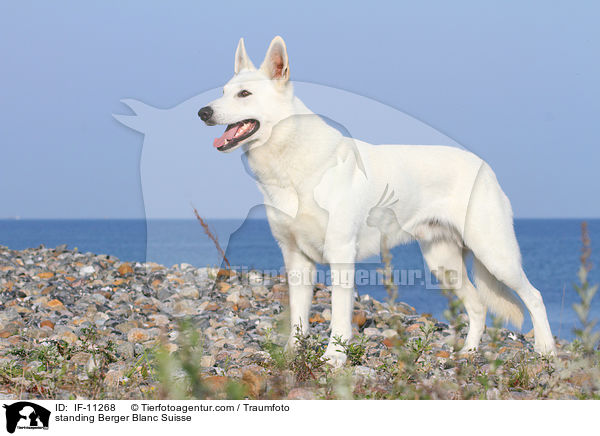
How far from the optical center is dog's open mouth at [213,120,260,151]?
→ 3707mm

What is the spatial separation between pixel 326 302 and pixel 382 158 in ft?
8.49

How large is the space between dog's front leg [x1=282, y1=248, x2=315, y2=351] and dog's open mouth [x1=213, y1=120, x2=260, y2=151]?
107 cm

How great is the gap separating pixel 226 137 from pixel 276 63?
0.62 m

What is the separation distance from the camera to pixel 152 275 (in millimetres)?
8617

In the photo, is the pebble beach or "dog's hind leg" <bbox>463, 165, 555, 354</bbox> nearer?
the pebble beach

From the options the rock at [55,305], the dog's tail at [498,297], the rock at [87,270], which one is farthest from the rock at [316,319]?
the rock at [87,270]

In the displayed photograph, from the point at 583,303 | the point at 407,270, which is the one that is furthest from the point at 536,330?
the point at 583,303

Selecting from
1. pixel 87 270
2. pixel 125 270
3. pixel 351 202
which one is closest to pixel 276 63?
pixel 351 202

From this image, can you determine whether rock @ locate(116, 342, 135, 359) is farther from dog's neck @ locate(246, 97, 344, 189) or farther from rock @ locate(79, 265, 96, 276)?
rock @ locate(79, 265, 96, 276)

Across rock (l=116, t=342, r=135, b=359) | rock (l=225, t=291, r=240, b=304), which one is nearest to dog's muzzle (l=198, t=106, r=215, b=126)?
rock (l=116, t=342, r=135, b=359)

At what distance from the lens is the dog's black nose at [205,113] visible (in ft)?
11.8

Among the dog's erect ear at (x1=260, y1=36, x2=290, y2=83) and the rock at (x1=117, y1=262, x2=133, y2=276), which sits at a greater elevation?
the rock at (x1=117, y1=262, x2=133, y2=276)
